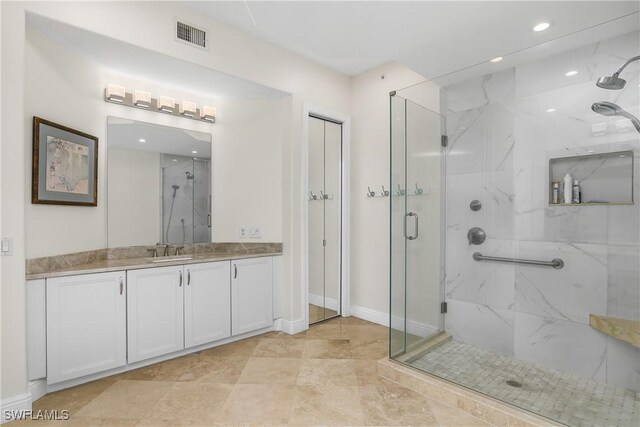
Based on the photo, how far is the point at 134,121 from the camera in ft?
9.98

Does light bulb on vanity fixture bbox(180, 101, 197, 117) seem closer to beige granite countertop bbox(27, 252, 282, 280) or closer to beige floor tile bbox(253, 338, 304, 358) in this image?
beige granite countertop bbox(27, 252, 282, 280)

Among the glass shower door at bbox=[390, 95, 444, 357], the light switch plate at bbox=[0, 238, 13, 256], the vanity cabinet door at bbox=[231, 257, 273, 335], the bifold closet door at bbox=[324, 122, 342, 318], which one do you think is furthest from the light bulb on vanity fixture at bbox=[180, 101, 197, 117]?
the glass shower door at bbox=[390, 95, 444, 357]

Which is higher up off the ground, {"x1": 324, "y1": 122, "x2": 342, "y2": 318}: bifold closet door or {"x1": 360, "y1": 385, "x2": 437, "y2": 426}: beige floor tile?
{"x1": 324, "y1": 122, "x2": 342, "y2": 318}: bifold closet door

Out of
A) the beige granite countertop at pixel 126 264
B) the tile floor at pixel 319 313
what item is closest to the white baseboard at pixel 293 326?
the tile floor at pixel 319 313

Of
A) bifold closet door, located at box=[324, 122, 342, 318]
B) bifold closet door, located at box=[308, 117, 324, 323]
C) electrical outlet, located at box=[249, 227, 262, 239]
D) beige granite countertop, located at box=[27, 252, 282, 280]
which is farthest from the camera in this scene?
bifold closet door, located at box=[324, 122, 342, 318]

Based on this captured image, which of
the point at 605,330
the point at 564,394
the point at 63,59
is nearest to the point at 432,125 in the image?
the point at 605,330

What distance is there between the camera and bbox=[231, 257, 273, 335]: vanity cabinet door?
321 centimetres

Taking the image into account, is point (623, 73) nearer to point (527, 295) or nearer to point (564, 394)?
point (527, 295)

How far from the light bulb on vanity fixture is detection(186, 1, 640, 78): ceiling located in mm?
869

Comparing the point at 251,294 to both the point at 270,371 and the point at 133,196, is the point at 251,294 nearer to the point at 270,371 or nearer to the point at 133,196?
the point at 270,371

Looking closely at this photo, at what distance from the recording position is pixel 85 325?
2.36m

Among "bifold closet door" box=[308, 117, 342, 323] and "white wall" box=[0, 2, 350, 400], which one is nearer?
"white wall" box=[0, 2, 350, 400]

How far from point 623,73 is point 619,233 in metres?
1.05

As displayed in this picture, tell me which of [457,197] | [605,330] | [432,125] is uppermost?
[432,125]
